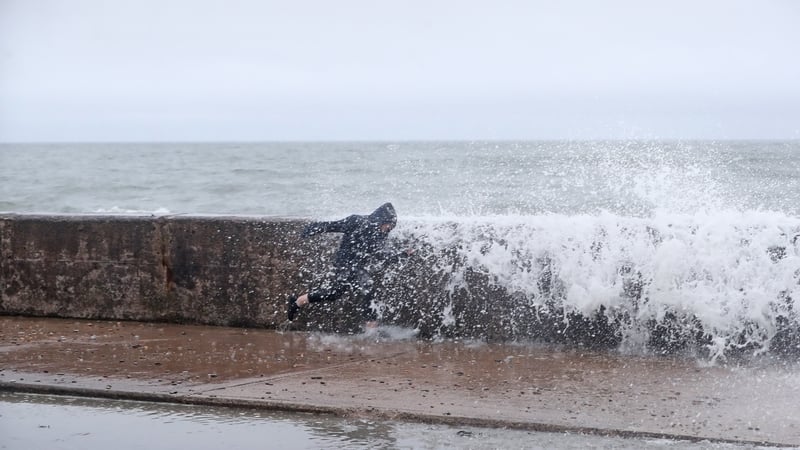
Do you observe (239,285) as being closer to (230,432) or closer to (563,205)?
(230,432)

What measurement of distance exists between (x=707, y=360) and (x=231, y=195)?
86.9 ft

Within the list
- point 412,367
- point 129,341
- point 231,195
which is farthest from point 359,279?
point 231,195

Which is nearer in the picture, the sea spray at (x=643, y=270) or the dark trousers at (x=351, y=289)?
the sea spray at (x=643, y=270)

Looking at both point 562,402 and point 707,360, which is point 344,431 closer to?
point 562,402

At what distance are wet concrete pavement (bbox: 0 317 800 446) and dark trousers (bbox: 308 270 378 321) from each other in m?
0.24

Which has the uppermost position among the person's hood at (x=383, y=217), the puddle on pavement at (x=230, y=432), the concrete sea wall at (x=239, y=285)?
the person's hood at (x=383, y=217)

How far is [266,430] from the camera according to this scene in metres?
4.93

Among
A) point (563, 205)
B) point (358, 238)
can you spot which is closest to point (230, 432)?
point (358, 238)

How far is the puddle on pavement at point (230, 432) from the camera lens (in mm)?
4645

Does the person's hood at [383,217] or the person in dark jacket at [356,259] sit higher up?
the person's hood at [383,217]

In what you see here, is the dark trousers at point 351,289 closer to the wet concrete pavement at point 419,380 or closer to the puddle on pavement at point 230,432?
the wet concrete pavement at point 419,380

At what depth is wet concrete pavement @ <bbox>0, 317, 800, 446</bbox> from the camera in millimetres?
5031

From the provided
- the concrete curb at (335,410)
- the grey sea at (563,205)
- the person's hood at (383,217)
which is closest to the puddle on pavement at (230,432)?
the concrete curb at (335,410)

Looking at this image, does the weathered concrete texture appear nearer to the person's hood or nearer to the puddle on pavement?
the person's hood
